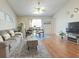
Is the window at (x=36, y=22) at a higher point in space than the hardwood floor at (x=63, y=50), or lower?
higher

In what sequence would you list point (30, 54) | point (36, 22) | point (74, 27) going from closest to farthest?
point (30, 54)
point (74, 27)
point (36, 22)

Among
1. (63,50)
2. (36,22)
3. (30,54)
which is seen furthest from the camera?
(36,22)

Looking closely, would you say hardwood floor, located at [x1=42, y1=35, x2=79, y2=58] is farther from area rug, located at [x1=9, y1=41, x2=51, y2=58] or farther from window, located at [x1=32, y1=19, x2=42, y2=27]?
window, located at [x1=32, y1=19, x2=42, y2=27]

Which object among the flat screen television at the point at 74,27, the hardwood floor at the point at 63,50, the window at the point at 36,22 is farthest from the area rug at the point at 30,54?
the window at the point at 36,22

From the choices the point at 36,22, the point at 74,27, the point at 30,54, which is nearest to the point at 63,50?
the point at 30,54

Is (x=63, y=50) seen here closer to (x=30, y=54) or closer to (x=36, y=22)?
(x=30, y=54)

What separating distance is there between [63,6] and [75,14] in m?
2.39

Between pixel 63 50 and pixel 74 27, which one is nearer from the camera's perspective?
pixel 63 50

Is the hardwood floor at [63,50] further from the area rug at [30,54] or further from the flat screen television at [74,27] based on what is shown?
the flat screen television at [74,27]

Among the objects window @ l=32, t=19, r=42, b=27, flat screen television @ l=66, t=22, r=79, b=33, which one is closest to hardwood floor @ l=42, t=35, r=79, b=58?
flat screen television @ l=66, t=22, r=79, b=33

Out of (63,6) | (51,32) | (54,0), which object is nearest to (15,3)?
(54,0)

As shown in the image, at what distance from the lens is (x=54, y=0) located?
912cm

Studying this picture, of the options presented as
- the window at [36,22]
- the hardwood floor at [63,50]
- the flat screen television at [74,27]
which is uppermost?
the window at [36,22]

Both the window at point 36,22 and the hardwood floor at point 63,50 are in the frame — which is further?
the window at point 36,22
